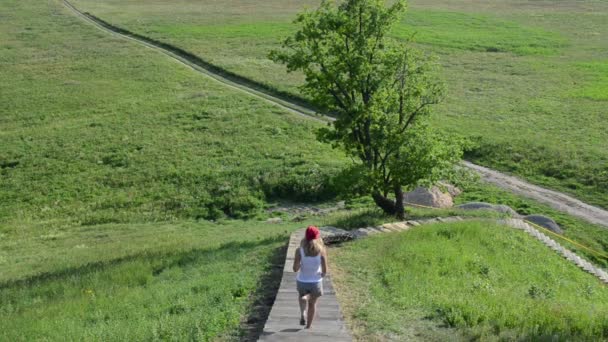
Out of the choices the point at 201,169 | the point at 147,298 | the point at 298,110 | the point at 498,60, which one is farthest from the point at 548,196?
the point at 498,60

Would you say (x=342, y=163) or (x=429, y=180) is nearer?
(x=429, y=180)

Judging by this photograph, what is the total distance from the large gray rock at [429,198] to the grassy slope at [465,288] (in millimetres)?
7845

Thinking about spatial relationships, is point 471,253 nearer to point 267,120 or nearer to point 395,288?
point 395,288

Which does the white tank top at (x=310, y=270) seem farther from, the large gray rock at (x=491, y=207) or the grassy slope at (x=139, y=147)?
the grassy slope at (x=139, y=147)

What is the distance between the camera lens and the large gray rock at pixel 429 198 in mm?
32125

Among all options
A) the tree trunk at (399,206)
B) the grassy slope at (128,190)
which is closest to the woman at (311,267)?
the grassy slope at (128,190)

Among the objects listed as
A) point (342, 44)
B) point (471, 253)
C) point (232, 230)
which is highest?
point (342, 44)

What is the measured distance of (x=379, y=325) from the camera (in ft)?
46.8

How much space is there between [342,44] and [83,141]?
25.2 metres

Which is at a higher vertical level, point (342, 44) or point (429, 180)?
point (342, 44)

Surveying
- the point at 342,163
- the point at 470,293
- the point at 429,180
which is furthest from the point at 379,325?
the point at 342,163

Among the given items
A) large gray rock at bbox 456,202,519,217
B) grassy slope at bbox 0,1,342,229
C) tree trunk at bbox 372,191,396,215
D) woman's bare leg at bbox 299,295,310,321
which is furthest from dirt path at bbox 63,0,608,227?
woman's bare leg at bbox 299,295,310,321

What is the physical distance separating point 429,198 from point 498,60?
132 feet

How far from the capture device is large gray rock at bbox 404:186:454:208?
32.1 metres
